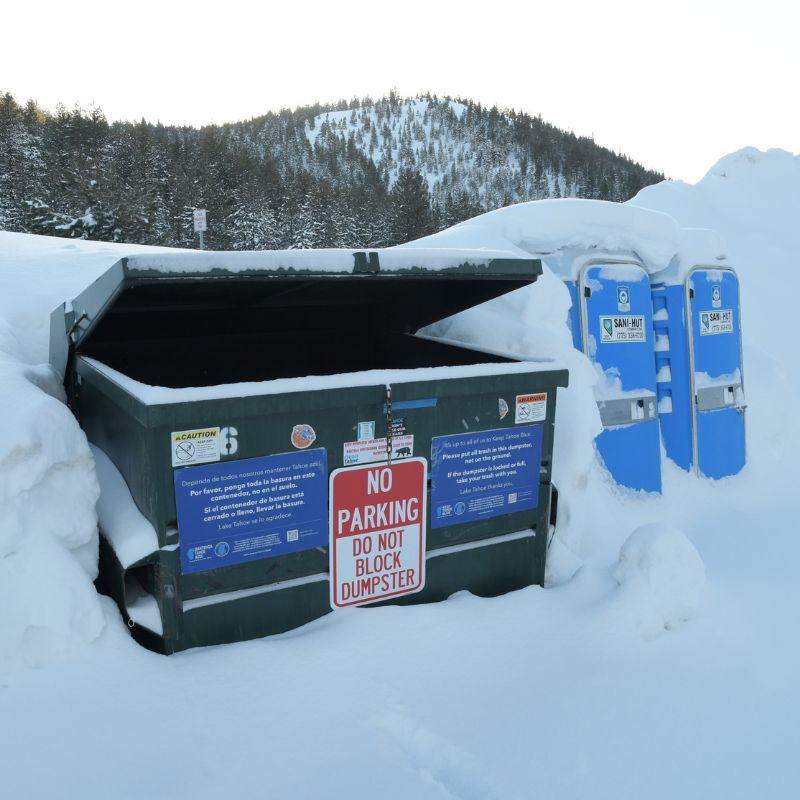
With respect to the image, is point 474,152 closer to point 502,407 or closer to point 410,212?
point 410,212

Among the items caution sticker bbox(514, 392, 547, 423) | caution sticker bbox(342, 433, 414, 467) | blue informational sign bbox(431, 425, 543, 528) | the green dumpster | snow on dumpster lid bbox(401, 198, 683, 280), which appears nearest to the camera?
the green dumpster

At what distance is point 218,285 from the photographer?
273 cm

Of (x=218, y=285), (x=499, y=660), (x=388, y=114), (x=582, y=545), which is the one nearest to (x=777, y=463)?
(x=582, y=545)

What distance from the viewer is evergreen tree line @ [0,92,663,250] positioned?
3109 centimetres

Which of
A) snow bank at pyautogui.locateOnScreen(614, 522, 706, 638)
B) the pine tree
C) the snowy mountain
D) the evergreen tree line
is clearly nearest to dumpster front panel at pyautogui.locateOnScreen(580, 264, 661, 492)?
snow bank at pyautogui.locateOnScreen(614, 522, 706, 638)

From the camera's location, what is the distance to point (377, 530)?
2531 mm

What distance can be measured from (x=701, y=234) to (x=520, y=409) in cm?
316

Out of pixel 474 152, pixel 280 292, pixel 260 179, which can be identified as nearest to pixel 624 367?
pixel 280 292

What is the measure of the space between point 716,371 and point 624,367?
3.09 feet

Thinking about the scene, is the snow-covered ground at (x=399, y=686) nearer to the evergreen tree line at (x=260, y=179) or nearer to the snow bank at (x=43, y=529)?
the snow bank at (x=43, y=529)

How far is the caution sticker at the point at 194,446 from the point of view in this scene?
2154 mm

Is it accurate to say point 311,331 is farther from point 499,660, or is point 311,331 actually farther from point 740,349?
point 740,349

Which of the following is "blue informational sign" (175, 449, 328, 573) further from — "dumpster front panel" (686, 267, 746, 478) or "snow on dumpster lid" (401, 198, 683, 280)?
"dumpster front panel" (686, 267, 746, 478)

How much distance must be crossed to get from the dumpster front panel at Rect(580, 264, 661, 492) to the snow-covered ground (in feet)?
4.50
